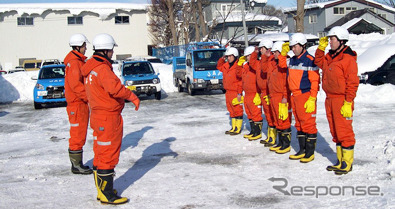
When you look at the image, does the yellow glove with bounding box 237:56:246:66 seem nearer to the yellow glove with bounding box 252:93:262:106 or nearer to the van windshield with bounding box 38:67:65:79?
the yellow glove with bounding box 252:93:262:106

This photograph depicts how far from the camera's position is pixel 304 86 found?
7.47 m

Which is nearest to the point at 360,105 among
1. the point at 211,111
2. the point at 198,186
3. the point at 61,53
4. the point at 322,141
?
the point at 211,111

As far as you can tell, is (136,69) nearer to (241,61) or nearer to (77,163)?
(241,61)

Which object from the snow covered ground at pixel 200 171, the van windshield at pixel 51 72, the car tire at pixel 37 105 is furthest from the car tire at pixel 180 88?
the snow covered ground at pixel 200 171

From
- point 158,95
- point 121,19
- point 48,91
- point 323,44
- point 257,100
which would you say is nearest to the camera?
point 323,44

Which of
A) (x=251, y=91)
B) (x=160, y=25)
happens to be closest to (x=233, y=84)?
(x=251, y=91)

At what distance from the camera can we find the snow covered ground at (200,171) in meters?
5.80

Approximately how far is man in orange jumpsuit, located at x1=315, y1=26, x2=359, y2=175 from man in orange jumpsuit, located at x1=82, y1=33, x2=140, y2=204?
303 cm

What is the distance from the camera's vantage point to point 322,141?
30.2 feet

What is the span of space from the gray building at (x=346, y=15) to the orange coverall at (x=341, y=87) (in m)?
48.8

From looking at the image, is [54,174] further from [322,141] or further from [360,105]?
[360,105]

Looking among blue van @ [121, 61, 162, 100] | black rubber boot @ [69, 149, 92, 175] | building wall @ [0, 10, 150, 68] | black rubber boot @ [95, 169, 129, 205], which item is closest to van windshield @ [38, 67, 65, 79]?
blue van @ [121, 61, 162, 100]

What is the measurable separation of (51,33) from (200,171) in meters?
40.2

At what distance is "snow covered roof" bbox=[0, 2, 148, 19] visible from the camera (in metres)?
42.4
